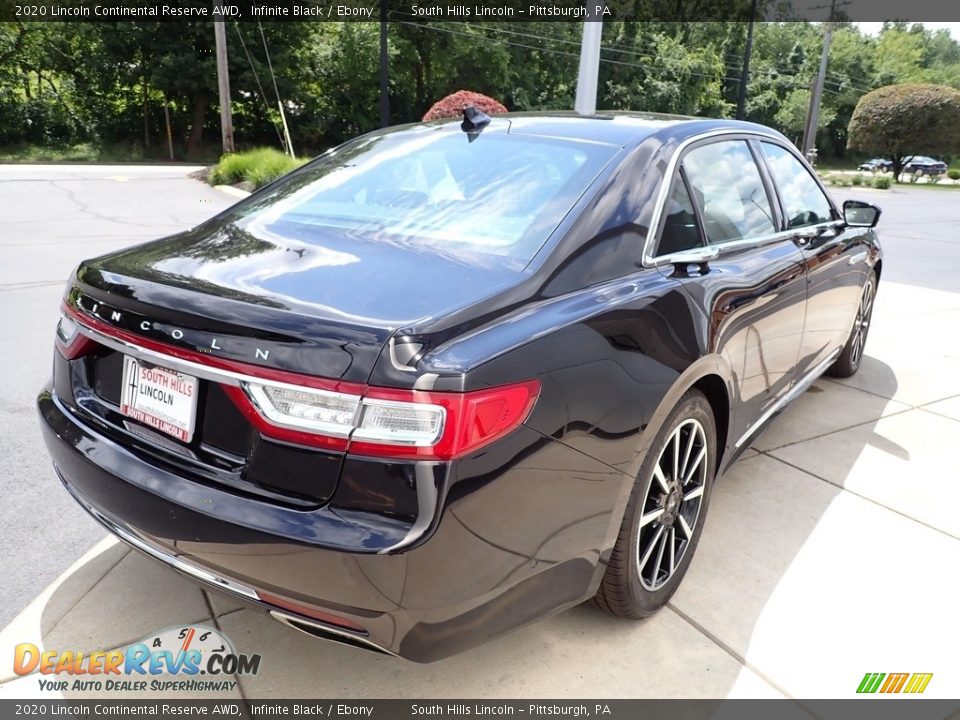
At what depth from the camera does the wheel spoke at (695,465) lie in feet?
8.72

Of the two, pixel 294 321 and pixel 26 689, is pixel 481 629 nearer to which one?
pixel 294 321

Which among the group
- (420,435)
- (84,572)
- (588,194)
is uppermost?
(588,194)

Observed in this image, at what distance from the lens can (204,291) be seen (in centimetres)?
193

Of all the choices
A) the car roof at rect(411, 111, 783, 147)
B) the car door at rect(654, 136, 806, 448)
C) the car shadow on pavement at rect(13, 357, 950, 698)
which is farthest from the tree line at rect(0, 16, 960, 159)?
the car shadow on pavement at rect(13, 357, 950, 698)

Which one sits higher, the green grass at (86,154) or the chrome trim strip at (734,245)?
the chrome trim strip at (734,245)

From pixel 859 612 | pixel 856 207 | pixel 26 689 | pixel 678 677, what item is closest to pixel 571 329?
pixel 678 677

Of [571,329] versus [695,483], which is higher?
[571,329]

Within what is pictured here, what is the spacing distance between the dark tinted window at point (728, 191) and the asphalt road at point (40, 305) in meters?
2.66

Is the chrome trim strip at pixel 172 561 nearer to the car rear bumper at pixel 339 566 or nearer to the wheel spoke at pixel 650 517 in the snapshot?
the car rear bumper at pixel 339 566

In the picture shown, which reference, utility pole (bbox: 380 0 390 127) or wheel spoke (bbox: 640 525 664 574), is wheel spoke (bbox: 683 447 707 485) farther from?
utility pole (bbox: 380 0 390 127)

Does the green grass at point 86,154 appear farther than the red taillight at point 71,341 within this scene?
Yes

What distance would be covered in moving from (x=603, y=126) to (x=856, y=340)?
3273mm

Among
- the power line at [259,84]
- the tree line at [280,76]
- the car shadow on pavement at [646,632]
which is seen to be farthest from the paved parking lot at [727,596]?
the tree line at [280,76]

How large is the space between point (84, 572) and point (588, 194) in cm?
221
